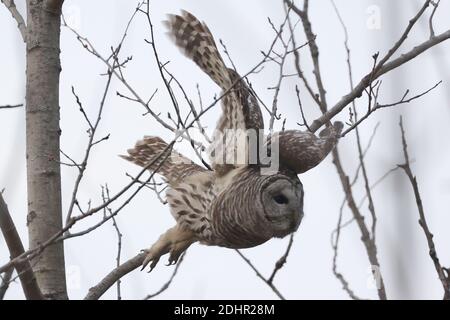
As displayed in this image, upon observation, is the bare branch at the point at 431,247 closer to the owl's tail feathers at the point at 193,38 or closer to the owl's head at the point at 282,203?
the owl's head at the point at 282,203

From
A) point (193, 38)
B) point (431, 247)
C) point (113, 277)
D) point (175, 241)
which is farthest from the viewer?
point (175, 241)

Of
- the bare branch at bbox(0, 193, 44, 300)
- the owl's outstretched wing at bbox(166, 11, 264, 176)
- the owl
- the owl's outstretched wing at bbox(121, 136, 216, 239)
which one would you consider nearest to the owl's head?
the owl

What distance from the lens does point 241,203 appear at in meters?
4.95

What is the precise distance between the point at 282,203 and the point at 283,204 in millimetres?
11

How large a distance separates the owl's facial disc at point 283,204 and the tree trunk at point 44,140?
151 centimetres

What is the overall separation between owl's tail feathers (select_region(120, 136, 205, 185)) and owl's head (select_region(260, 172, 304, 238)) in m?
0.76

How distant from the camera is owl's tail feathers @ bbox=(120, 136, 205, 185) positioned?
5.56 metres

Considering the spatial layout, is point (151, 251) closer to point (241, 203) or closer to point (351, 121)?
point (241, 203)

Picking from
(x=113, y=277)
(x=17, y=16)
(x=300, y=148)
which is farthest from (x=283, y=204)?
(x=17, y=16)

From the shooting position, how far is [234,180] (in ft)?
16.7

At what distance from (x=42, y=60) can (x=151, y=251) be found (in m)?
1.58

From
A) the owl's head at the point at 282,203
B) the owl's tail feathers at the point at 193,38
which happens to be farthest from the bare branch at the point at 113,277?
the owl's tail feathers at the point at 193,38

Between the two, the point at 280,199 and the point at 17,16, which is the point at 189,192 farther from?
the point at 17,16

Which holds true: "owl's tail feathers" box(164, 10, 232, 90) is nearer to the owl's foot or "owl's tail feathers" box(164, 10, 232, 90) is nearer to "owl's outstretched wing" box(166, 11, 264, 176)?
"owl's outstretched wing" box(166, 11, 264, 176)
